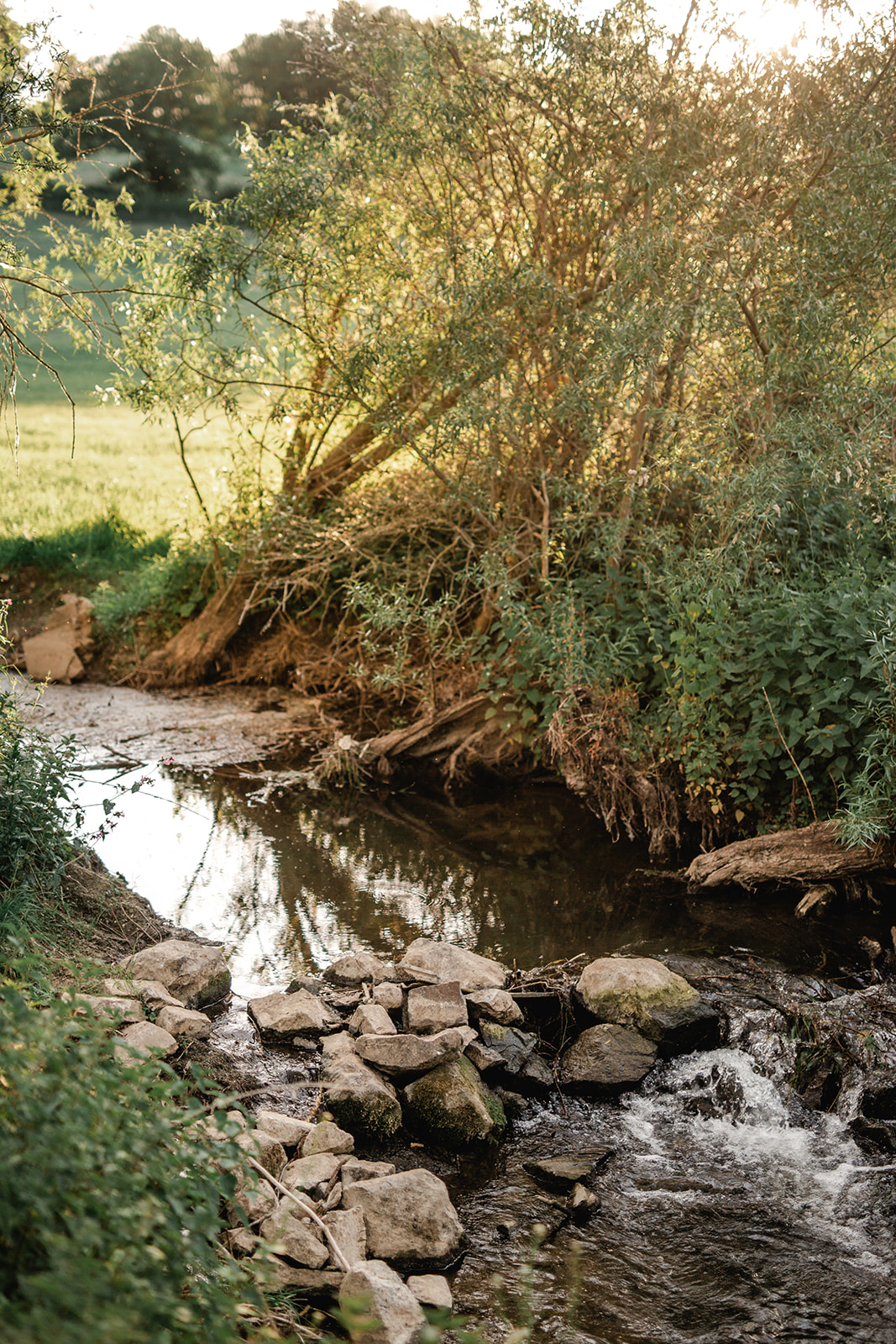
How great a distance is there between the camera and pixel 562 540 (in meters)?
9.02

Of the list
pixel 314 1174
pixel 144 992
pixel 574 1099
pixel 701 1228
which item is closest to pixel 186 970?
pixel 144 992

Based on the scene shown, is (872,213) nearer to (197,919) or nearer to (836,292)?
(836,292)

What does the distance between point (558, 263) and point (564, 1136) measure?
6998 mm

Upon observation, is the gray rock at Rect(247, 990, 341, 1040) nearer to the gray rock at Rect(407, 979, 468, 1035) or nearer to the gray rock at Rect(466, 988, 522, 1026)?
the gray rock at Rect(407, 979, 468, 1035)

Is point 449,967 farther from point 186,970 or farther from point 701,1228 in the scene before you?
point 701,1228

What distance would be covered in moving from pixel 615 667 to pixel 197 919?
11.6 ft

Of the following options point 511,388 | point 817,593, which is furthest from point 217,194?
point 817,593

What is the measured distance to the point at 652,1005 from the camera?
201 inches

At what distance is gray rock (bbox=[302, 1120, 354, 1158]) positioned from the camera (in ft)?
13.2

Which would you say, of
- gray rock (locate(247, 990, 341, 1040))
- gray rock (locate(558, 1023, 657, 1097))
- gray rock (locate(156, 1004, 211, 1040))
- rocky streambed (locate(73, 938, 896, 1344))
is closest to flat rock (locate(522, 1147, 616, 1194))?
rocky streambed (locate(73, 938, 896, 1344))

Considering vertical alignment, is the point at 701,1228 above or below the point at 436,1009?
below

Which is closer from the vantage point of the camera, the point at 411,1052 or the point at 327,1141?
the point at 327,1141

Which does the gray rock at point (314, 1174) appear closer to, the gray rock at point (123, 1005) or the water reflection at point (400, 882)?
the gray rock at point (123, 1005)

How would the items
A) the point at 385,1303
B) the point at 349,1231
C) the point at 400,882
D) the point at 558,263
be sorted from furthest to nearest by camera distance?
the point at 558,263 < the point at 400,882 < the point at 349,1231 < the point at 385,1303
